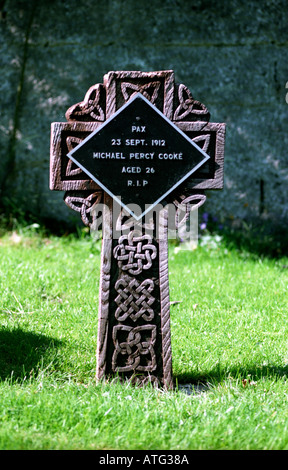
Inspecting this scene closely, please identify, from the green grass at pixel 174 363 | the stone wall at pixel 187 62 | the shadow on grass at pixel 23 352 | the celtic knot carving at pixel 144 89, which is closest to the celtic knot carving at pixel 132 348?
the green grass at pixel 174 363

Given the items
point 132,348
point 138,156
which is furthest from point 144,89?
point 132,348

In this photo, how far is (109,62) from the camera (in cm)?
737

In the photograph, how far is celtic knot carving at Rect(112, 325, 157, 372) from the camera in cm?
353

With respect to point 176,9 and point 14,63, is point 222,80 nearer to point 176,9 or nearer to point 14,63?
point 176,9

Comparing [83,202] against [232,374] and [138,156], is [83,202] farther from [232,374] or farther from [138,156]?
[232,374]

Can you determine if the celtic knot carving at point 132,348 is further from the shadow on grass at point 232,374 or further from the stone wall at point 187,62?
the stone wall at point 187,62

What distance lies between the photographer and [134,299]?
3541mm

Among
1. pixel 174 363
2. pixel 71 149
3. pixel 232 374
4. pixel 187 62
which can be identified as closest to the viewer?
pixel 71 149

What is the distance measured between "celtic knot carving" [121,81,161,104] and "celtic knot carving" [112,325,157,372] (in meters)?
1.34

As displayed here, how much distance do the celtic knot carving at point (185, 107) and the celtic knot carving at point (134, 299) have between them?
986 millimetres

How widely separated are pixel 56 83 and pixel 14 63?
60 cm

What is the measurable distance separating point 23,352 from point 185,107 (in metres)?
1.84

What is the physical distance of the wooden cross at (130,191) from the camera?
3514mm
